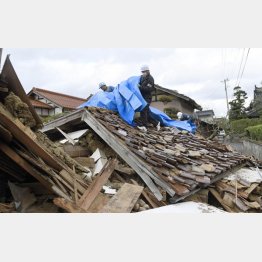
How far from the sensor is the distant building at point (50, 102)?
24.7m

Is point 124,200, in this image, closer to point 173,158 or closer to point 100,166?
point 100,166

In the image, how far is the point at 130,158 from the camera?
266 inches

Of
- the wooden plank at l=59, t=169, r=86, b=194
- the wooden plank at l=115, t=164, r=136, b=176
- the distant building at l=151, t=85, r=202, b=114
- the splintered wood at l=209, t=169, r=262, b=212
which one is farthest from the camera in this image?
the distant building at l=151, t=85, r=202, b=114

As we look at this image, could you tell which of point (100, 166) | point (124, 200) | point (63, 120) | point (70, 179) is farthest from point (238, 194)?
point (63, 120)

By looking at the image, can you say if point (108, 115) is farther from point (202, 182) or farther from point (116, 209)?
point (116, 209)

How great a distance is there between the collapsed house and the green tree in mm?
31228

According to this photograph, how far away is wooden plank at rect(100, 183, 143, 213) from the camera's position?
464cm

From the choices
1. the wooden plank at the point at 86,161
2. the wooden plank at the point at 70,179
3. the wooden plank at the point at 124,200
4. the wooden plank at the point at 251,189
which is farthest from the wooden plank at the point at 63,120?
the wooden plank at the point at 251,189

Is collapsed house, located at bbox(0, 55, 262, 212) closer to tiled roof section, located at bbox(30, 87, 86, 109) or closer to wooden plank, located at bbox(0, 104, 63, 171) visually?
wooden plank, located at bbox(0, 104, 63, 171)

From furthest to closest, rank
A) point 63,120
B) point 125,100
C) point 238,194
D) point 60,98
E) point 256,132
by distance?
point 60,98 → point 256,132 → point 125,100 → point 63,120 → point 238,194

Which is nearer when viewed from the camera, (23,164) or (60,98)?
(23,164)

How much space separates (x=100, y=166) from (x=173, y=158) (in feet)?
5.54

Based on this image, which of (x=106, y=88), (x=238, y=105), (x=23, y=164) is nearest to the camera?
(x=23, y=164)

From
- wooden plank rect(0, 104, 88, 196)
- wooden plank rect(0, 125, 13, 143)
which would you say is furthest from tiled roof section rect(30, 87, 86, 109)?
wooden plank rect(0, 125, 13, 143)
